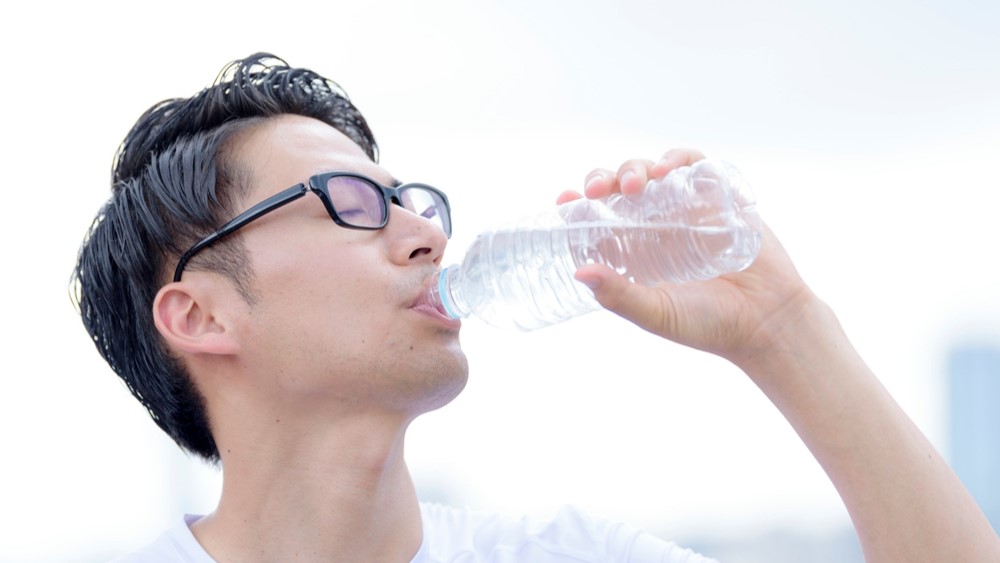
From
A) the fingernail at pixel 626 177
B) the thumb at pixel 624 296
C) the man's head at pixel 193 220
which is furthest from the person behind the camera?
the man's head at pixel 193 220

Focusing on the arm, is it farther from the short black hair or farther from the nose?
Answer: the short black hair

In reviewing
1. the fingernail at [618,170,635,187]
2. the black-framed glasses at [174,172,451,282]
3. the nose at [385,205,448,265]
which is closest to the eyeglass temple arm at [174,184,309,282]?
the black-framed glasses at [174,172,451,282]

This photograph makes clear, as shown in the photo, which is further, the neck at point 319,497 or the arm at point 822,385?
the neck at point 319,497

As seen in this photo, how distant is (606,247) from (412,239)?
1.04 feet

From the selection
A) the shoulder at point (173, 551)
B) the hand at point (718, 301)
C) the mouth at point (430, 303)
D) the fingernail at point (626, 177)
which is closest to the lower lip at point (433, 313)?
the mouth at point (430, 303)

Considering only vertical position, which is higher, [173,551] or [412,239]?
[412,239]

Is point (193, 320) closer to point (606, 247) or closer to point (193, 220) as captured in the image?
point (193, 220)

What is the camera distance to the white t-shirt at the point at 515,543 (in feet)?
5.09

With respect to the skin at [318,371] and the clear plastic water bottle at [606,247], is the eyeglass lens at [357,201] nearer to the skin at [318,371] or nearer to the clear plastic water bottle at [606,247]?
the skin at [318,371]

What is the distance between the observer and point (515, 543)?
5.44ft

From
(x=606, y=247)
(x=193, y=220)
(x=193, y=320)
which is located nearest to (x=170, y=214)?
(x=193, y=220)

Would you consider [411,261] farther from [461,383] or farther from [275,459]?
[275,459]

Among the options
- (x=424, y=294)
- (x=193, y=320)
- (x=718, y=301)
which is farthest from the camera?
(x=193, y=320)

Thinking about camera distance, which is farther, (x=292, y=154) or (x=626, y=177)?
(x=292, y=154)
